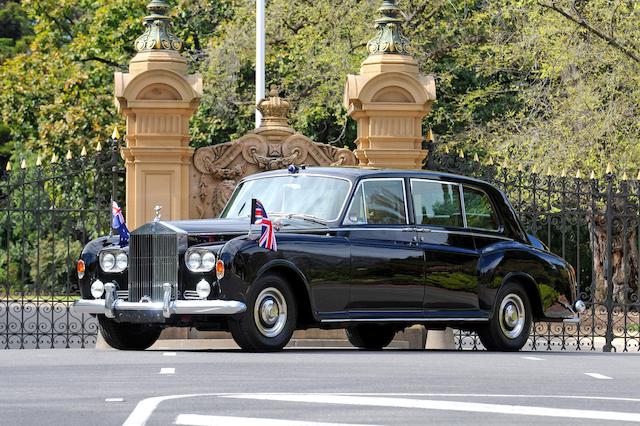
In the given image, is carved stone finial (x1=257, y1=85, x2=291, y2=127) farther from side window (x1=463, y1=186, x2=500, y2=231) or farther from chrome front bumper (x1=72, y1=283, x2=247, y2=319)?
chrome front bumper (x1=72, y1=283, x2=247, y2=319)

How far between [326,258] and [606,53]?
1331 cm

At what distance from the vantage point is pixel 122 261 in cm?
1544

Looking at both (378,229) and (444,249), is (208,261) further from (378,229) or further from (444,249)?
(444,249)

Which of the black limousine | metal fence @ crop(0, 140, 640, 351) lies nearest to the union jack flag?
the black limousine

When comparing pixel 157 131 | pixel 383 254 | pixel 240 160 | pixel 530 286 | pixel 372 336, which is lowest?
pixel 372 336

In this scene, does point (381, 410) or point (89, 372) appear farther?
point (89, 372)

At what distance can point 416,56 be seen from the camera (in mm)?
34188

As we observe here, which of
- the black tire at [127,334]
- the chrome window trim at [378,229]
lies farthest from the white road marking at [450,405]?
the black tire at [127,334]

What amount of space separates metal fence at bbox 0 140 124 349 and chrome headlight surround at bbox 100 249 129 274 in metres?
2.66

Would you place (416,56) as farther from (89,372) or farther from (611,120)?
(89,372)

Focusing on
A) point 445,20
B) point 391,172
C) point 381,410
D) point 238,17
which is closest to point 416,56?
point 445,20

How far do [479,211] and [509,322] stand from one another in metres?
1.25

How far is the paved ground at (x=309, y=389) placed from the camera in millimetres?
9250

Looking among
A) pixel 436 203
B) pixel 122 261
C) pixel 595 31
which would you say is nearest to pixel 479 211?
pixel 436 203
